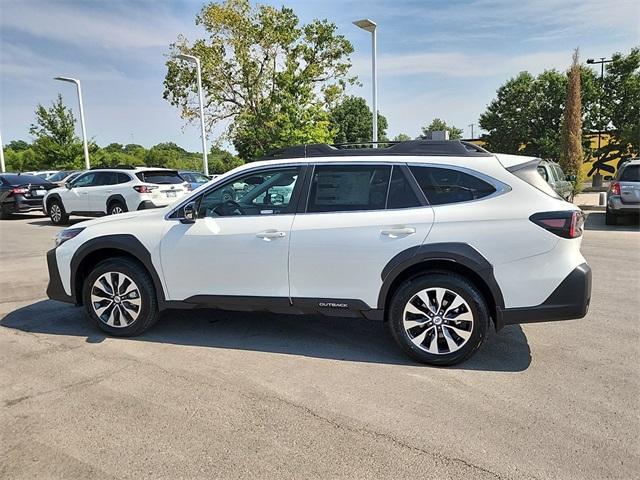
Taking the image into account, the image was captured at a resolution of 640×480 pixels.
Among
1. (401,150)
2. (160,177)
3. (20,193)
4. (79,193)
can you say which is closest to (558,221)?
(401,150)

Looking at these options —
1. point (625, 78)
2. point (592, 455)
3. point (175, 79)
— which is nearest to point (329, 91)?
point (175, 79)

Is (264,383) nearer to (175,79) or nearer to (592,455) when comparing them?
(592,455)

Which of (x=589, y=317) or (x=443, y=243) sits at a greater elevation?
(x=443, y=243)

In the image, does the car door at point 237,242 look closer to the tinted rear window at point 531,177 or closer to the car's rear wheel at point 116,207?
the tinted rear window at point 531,177

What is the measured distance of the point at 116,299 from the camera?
4535mm

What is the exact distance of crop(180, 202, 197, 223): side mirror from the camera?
431 cm

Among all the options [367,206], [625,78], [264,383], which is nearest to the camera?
[264,383]

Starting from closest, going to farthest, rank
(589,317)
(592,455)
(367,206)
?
(592,455) → (367,206) → (589,317)

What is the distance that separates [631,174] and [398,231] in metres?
10.2

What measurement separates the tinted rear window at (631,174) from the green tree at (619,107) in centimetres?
1755

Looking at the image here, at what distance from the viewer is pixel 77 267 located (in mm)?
4617

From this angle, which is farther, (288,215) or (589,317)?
(589,317)

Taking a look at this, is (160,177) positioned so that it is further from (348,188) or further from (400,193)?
(400,193)

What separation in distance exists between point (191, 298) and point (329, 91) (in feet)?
85.8
